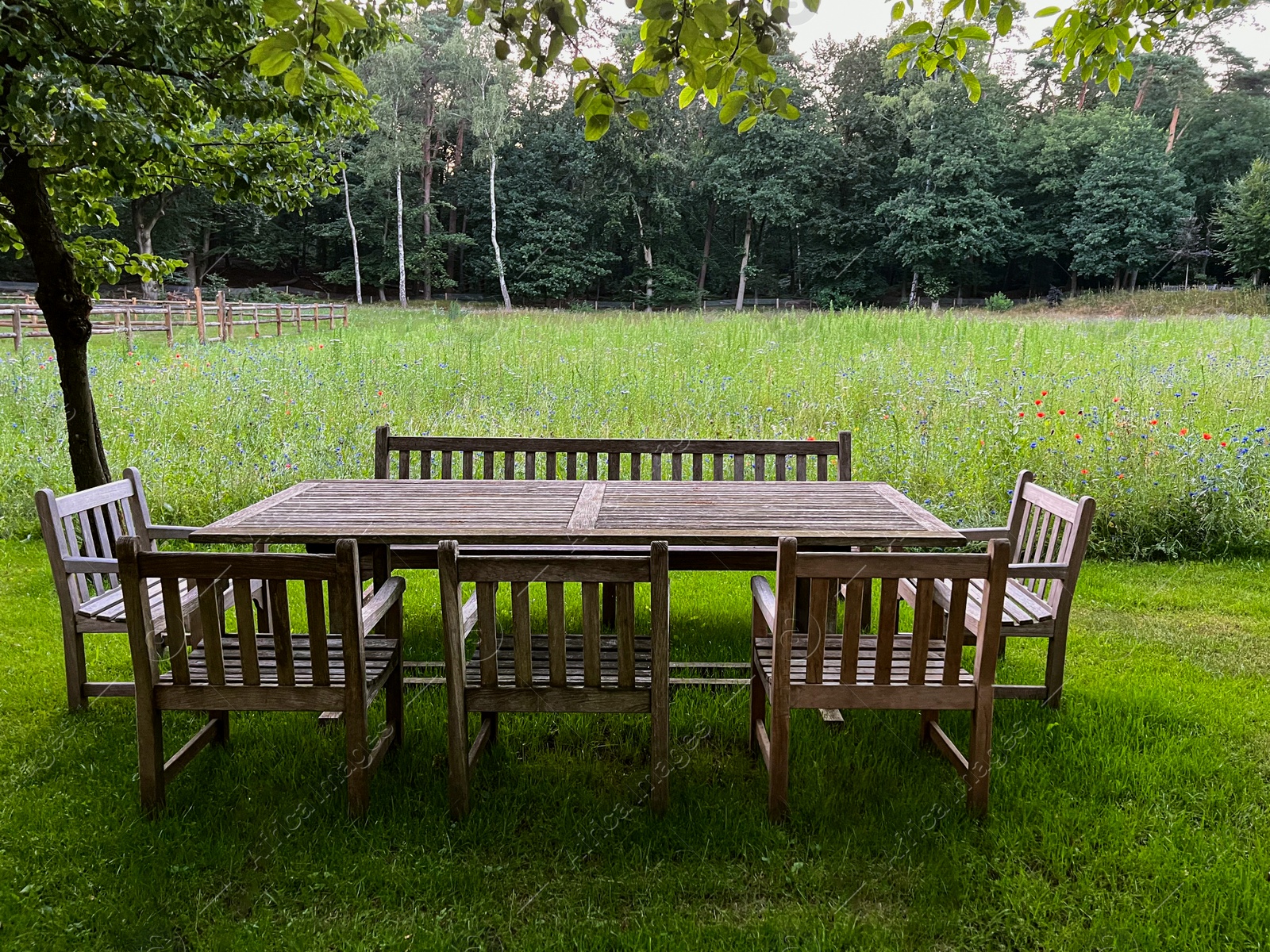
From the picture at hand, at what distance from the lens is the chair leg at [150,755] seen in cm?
237

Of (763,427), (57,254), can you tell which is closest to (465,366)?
(763,427)

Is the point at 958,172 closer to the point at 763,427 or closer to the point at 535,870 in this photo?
the point at 763,427

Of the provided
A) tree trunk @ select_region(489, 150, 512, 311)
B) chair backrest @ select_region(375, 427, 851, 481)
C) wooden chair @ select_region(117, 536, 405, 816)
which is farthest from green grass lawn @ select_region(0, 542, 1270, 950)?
tree trunk @ select_region(489, 150, 512, 311)

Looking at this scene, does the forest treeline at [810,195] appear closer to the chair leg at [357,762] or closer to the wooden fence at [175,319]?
the wooden fence at [175,319]

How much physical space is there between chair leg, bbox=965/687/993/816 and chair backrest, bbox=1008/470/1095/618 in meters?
0.61

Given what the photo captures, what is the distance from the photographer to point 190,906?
217 cm

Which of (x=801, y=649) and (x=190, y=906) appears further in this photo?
(x=801, y=649)

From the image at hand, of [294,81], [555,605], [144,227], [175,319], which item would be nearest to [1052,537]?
[555,605]

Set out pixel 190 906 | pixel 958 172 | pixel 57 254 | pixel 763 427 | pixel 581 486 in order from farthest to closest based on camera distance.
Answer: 1. pixel 958 172
2. pixel 763 427
3. pixel 57 254
4. pixel 581 486
5. pixel 190 906

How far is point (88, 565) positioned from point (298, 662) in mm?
894

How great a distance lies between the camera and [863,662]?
8.97 ft

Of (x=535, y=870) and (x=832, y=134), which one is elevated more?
(x=832, y=134)

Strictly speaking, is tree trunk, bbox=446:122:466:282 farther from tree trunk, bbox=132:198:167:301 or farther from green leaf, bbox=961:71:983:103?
green leaf, bbox=961:71:983:103

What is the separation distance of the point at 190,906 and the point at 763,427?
553 centimetres
